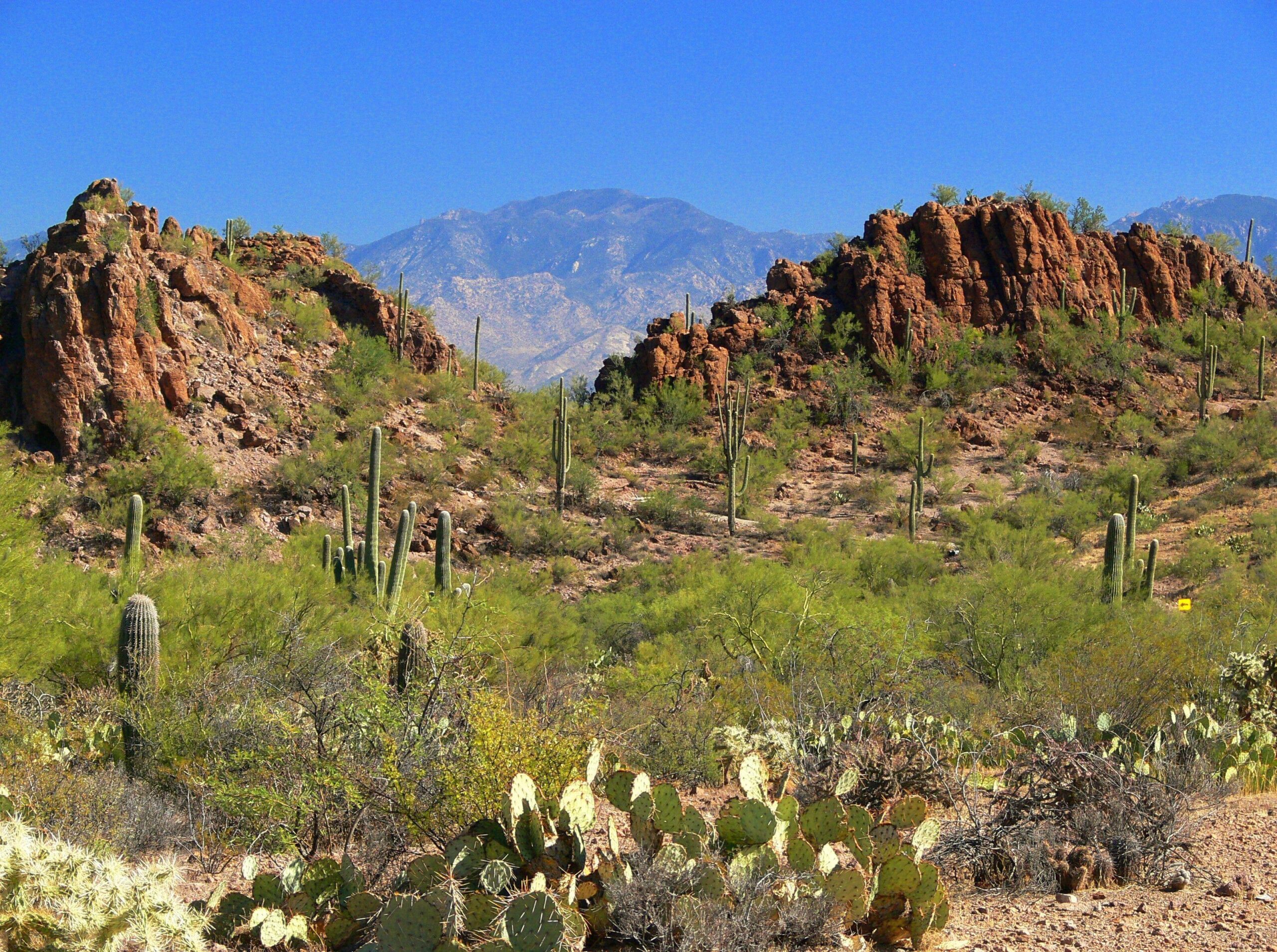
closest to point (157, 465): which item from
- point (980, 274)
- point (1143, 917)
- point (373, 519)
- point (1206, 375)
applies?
point (373, 519)

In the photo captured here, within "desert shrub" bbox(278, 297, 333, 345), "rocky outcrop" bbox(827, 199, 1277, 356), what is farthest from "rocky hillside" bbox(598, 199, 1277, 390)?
"desert shrub" bbox(278, 297, 333, 345)

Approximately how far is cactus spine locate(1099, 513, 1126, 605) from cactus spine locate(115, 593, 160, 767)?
520 inches

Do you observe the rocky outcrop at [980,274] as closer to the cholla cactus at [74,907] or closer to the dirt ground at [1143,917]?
the dirt ground at [1143,917]

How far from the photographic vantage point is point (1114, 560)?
16875 mm

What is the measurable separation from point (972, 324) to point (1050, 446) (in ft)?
21.3

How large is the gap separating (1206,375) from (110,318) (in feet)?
102

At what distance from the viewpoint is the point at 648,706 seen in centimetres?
955

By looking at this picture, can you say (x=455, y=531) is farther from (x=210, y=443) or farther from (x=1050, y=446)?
(x=1050, y=446)

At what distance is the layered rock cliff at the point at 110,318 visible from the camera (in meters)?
22.2

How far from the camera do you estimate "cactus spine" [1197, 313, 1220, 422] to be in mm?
33750

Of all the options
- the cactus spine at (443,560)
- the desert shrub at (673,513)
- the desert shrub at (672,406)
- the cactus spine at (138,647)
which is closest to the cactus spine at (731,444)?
the desert shrub at (673,513)

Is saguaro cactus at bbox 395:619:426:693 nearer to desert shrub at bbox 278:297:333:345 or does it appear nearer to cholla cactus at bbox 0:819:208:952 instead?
cholla cactus at bbox 0:819:208:952

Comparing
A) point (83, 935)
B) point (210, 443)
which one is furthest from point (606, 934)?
point (210, 443)

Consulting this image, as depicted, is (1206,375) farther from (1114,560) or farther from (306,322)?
(306,322)
